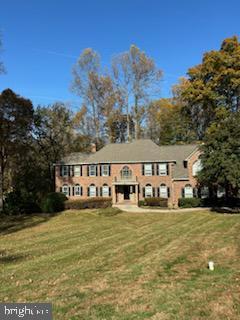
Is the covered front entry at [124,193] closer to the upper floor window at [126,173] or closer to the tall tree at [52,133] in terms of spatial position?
the upper floor window at [126,173]

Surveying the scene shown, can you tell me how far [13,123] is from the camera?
3450 cm

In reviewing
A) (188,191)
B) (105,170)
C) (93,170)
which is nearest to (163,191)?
(188,191)

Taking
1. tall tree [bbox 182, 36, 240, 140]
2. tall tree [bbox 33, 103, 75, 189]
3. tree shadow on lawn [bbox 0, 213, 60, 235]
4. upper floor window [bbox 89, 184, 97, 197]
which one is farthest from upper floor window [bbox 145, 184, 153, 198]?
tall tree [bbox 33, 103, 75, 189]

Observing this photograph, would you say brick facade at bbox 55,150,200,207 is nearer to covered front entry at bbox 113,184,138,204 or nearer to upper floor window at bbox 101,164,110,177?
covered front entry at bbox 113,184,138,204

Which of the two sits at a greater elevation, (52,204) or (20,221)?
(52,204)

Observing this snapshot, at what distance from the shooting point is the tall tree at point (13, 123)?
111ft

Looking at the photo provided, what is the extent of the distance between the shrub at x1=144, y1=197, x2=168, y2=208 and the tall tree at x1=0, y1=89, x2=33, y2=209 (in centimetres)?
1531

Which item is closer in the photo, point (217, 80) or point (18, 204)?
point (18, 204)

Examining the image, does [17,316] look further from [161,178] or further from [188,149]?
[188,149]

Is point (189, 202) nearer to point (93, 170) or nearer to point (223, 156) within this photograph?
point (223, 156)

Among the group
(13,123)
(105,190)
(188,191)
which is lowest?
(188,191)

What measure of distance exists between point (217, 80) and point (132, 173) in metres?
15.5

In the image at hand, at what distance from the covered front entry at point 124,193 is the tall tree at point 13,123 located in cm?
1180

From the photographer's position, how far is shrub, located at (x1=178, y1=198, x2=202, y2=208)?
32438mm
